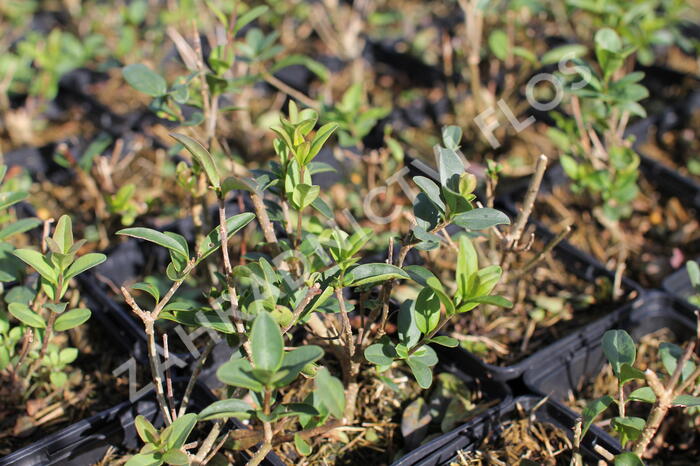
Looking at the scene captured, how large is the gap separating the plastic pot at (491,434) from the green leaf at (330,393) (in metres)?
0.29

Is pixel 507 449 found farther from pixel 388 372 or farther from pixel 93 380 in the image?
pixel 93 380

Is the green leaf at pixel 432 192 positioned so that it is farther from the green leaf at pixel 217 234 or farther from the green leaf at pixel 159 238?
the green leaf at pixel 159 238

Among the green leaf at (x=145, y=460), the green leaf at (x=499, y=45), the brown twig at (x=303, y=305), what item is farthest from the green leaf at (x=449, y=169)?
the green leaf at (x=499, y=45)

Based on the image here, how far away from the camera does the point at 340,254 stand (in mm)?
972

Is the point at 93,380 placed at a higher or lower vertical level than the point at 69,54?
lower

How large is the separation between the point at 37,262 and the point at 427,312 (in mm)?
636

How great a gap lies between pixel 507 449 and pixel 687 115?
154 centimetres

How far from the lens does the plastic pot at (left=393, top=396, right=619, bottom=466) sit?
109 centimetres

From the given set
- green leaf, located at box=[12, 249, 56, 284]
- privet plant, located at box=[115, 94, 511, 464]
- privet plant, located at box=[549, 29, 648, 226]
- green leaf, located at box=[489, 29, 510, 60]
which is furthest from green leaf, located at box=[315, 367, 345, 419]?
green leaf, located at box=[489, 29, 510, 60]

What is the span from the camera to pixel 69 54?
2.20 m

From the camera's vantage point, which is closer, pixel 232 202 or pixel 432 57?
pixel 232 202

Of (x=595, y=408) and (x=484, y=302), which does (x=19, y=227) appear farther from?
(x=595, y=408)

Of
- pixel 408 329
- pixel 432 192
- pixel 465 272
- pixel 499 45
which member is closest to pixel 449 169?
pixel 432 192

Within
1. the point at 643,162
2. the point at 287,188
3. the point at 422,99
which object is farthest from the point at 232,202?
the point at 643,162
